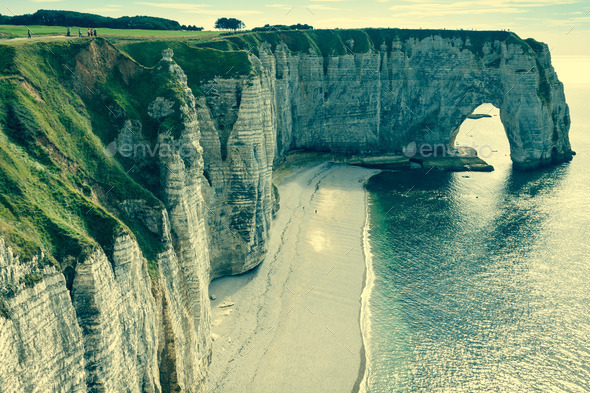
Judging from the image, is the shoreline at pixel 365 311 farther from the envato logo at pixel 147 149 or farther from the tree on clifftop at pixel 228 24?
the tree on clifftop at pixel 228 24

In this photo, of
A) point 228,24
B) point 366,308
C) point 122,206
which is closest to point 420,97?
point 228,24

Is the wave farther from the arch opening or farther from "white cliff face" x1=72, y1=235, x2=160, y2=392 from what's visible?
the arch opening

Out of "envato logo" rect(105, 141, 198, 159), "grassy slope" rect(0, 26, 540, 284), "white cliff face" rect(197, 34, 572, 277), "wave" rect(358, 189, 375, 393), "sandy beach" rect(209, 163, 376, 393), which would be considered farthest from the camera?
"white cliff face" rect(197, 34, 572, 277)

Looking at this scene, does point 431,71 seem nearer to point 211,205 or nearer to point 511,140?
point 511,140

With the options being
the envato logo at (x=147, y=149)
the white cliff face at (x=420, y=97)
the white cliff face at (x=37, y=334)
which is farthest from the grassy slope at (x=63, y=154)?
the white cliff face at (x=420, y=97)

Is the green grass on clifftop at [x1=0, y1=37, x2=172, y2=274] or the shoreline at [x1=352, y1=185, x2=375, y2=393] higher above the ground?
the green grass on clifftop at [x1=0, y1=37, x2=172, y2=274]

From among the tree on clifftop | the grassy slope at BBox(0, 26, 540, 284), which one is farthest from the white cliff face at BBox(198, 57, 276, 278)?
the tree on clifftop

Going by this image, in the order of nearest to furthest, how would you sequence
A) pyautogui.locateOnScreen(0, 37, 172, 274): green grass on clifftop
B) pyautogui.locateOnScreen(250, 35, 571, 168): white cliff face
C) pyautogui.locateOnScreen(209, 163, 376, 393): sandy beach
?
pyautogui.locateOnScreen(0, 37, 172, 274): green grass on clifftop, pyautogui.locateOnScreen(209, 163, 376, 393): sandy beach, pyautogui.locateOnScreen(250, 35, 571, 168): white cliff face

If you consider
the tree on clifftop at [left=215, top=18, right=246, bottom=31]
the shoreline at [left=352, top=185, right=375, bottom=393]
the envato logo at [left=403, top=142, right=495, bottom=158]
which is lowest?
the shoreline at [left=352, top=185, right=375, bottom=393]
